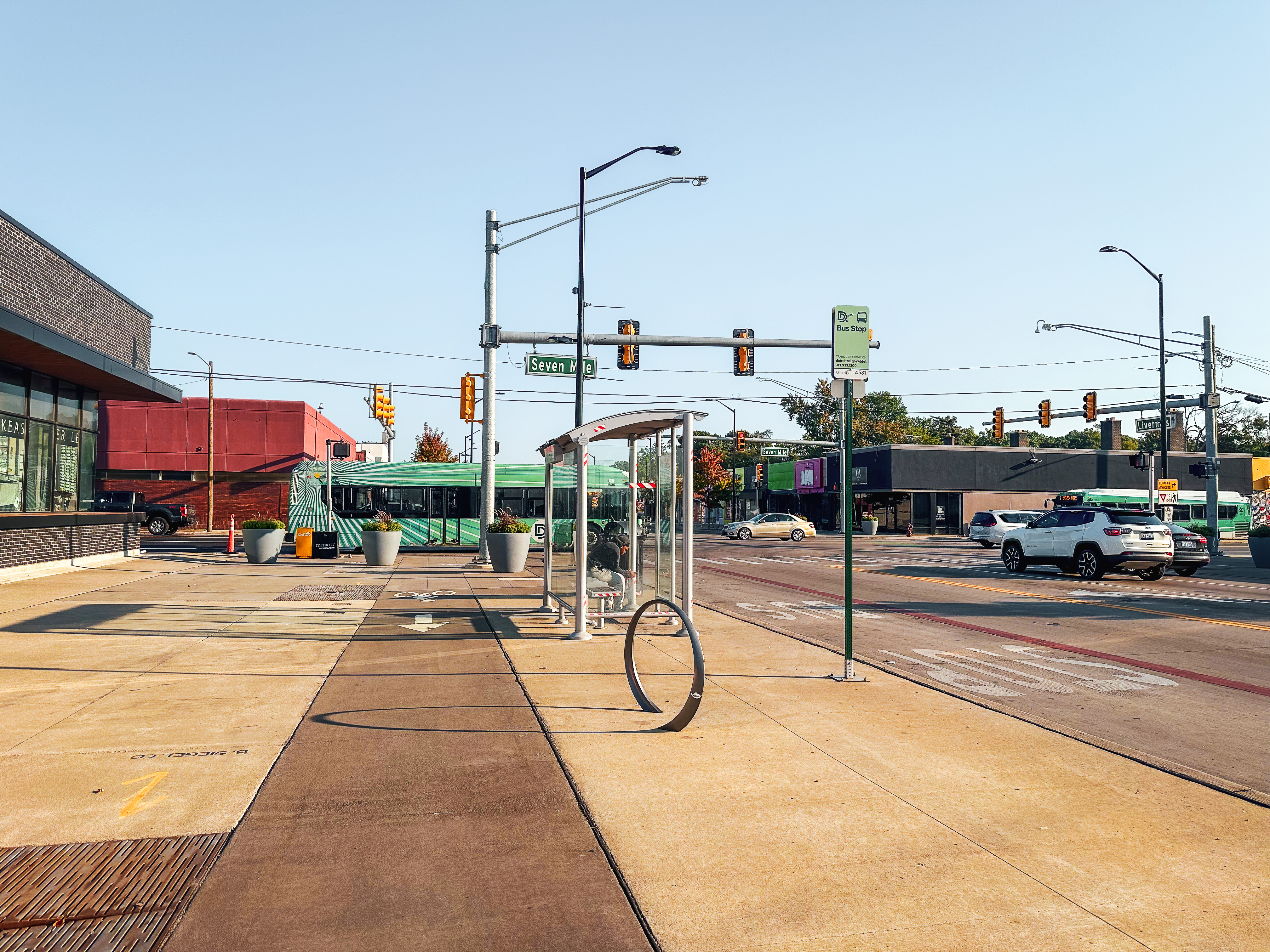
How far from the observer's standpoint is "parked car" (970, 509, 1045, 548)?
40.0m

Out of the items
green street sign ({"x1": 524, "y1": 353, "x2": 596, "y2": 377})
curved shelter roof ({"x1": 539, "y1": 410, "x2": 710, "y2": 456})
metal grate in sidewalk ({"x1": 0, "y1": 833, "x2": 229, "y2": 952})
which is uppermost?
green street sign ({"x1": 524, "y1": 353, "x2": 596, "y2": 377})

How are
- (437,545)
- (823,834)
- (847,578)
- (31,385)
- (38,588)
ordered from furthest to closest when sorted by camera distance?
(437,545) < (31,385) < (38,588) < (847,578) < (823,834)

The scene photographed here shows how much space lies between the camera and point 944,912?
3947 millimetres

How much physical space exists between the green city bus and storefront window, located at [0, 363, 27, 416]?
118 feet

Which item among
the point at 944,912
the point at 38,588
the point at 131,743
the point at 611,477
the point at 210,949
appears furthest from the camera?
the point at 38,588

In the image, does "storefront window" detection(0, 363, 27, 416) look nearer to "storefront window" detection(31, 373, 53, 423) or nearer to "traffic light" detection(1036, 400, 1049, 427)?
"storefront window" detection(31, 373, 53, 423)

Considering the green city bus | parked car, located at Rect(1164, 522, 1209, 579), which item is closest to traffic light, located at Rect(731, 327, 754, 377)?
parked car, located at Rect(1164, 522, 1209, 579)

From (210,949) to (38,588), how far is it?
16131 mm

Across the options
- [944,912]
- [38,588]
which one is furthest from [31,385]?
[944,912]

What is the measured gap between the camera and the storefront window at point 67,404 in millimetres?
21516

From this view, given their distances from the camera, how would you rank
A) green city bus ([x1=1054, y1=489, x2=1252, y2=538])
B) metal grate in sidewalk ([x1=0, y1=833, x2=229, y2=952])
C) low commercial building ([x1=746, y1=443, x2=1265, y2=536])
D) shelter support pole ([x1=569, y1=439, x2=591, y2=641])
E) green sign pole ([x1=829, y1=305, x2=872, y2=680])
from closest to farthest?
metal grate in sidewalk ([x1=0, y1=833, x2=229, y2=952]) < green sign pole ([x1=829, y1=305, x2=872, y2=680]) < shelter support pole ([x1=569, y1=439, x2=591, y2=641]) < green city bus ([x1=1054, y1=489, x2=1252, y2=538]) < low commercial building ([x1=746, y1=443, x2=1265, y2=536])

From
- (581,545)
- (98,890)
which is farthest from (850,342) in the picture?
(98,890)

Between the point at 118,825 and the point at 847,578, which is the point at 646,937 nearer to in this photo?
the point at 118,825

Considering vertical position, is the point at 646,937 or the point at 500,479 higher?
the point at 500,479
